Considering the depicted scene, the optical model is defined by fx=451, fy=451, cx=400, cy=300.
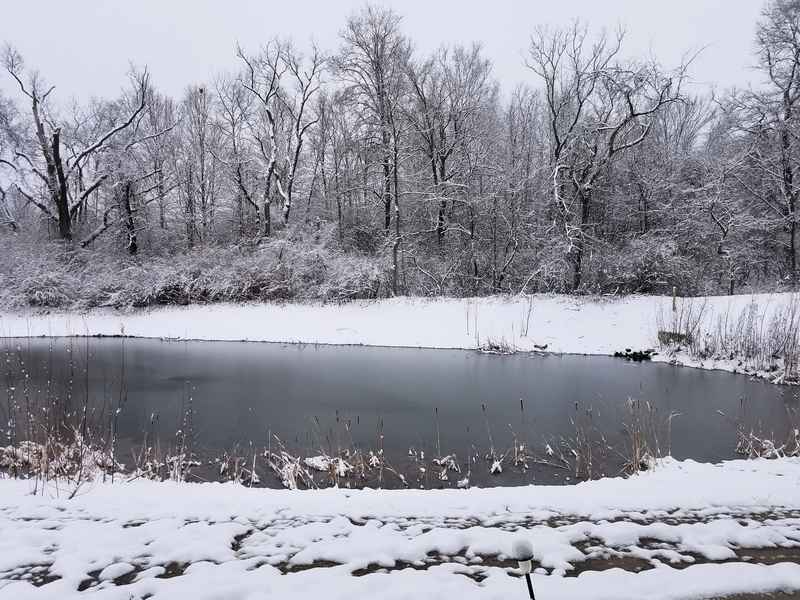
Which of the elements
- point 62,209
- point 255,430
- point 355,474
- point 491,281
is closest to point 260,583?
point 355,474

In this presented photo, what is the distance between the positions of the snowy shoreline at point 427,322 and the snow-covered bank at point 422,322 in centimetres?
4

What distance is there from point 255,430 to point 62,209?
2518 centimetres

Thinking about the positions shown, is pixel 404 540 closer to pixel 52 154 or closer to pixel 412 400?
pixel 412 400

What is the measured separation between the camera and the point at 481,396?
10.5 metres

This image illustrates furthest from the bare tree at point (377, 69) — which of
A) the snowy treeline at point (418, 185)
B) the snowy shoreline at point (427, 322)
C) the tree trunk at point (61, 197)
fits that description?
the tree trunk at point (61, 197)

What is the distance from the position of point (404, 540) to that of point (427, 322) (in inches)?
586

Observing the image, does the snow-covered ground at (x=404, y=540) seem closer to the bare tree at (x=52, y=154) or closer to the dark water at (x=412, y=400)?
the dark water at (x=412, y=400)

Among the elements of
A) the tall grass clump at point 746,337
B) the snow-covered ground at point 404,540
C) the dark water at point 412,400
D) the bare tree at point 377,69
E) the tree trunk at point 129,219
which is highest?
the bare tree at point 377,69

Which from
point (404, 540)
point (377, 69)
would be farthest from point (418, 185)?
point (404, 540)

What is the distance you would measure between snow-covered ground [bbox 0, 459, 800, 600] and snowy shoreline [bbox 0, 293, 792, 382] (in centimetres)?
1095

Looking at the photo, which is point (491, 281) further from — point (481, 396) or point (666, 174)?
point (481, 396)

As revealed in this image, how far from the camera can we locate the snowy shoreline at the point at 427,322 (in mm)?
15789

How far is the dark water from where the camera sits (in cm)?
760

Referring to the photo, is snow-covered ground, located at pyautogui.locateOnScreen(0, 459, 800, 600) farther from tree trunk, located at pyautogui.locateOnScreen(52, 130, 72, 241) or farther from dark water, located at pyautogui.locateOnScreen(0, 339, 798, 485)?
tree trunk, located at pyautogui.locateOnScreen(52, 130, 72, 241)
